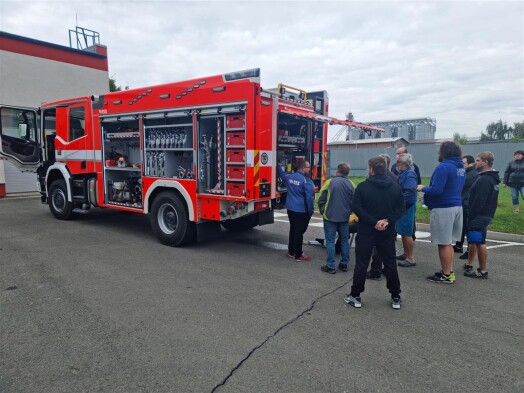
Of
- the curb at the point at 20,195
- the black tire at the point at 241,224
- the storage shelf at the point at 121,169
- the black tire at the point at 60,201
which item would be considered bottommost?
the curb at the point at 20,195

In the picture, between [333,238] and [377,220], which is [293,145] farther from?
[377,220]

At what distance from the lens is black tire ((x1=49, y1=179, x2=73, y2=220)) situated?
909 centimetres

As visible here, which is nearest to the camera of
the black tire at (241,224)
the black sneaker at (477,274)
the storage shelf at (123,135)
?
the black sneaker at (477,274)

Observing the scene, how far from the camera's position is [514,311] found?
419 centimetres

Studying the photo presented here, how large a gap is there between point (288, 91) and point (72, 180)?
564 centimetres

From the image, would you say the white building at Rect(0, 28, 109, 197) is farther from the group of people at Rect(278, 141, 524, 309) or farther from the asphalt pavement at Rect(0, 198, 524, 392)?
the group of people at Rect(278, 141, 524, 309)

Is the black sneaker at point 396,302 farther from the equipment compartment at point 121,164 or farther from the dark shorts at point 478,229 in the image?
the equipment compartment at point 121,164

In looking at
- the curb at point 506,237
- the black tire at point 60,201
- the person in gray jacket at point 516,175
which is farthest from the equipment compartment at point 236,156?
the person in gray jacket at point 516,175

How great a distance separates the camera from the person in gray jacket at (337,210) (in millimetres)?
5395

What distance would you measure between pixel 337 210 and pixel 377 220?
4.26 ft

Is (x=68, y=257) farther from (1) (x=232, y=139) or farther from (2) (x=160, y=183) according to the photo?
(1) (x=232, y=139)

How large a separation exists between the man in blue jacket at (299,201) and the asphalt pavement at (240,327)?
495 mm

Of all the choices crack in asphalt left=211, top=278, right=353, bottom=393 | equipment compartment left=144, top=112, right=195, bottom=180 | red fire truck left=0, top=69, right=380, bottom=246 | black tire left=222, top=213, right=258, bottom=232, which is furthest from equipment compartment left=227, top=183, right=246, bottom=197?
crack in asphalt left=211, top=278, right=353, bottom=393

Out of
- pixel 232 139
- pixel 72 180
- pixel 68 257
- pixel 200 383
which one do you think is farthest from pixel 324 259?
pixel 72 180
